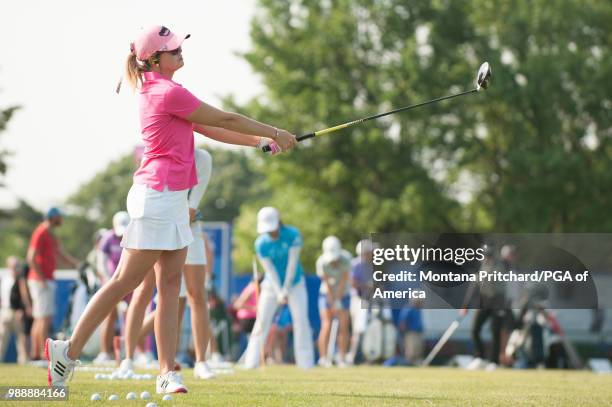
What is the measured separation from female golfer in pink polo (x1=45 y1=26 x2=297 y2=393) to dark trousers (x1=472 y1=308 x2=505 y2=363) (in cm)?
1119

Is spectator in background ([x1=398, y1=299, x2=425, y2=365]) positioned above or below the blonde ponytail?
below

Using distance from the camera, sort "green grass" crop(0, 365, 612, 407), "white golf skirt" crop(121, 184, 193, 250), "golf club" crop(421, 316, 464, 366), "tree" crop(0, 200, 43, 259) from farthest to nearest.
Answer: "tree" crop(0, 200, 43, 259)
"golf club" crop(421, 316, 464, 366)
"green grass" crop(0, 365, 612, 407)
"white golf skirt" crop(121, 184, 193, 250)

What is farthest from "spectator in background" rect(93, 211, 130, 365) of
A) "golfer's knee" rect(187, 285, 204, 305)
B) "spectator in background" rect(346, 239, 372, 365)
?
"spectator in background" rect(346, 239, 372, 365)

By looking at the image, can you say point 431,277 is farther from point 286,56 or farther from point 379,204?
point 286,56

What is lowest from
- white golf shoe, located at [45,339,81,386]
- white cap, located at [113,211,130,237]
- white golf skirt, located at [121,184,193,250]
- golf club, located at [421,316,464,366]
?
white golf shoe, located at [45,339,81,386]

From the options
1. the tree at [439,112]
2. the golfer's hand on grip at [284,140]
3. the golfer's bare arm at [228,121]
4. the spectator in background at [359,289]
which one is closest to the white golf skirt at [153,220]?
the golfer's bare arm at [228,121]

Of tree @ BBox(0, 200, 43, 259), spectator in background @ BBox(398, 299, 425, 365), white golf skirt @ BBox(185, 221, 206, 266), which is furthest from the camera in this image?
tree @ BBox(0, 200, 43, 259)

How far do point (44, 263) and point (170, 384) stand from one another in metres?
9.22

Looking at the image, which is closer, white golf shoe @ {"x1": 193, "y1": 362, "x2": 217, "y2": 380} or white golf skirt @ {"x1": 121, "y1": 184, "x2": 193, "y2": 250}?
white golf skirt @ {"x1": 121, "y1": 184, "x2": 193, "y2": 250}

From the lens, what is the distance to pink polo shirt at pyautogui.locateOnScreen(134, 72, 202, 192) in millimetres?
7324

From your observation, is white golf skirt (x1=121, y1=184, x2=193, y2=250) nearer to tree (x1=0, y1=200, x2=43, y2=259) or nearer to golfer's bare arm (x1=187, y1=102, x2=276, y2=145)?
golfer's bare arm (x1=187, y1=102, x2=276, y2=145)

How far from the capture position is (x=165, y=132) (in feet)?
24.2

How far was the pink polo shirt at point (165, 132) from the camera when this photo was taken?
24.0 ft

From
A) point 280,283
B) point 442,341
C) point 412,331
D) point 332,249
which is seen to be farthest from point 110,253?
point 412,331
